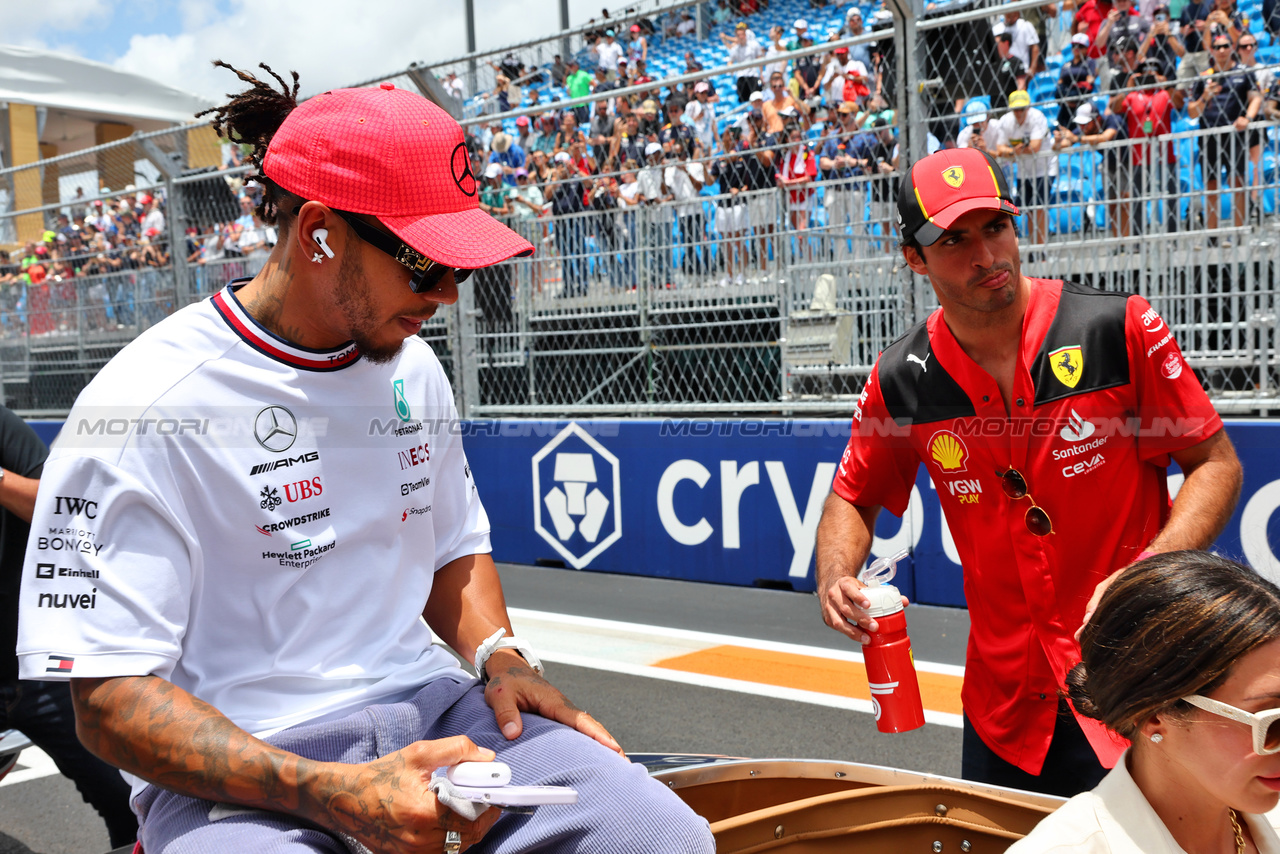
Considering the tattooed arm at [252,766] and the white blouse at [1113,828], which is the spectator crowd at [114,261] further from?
the white blouse at [1113,828]

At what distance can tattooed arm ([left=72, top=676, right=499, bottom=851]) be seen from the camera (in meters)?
1.54

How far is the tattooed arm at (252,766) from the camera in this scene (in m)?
1.54

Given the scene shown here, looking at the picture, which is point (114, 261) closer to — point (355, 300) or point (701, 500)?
point (701, 500)

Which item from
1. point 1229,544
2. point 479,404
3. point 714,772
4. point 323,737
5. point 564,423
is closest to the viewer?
point 323,737

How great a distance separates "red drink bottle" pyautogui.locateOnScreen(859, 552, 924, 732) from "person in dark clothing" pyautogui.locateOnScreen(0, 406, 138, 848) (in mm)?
2159

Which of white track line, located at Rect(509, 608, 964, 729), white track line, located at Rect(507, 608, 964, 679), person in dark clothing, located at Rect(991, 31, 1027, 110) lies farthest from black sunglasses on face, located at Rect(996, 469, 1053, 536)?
person in dark clothing, located at Rect(991, 31, 1027, 110)

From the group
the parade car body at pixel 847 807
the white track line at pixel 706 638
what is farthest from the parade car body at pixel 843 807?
the white track line at pixel 706 638

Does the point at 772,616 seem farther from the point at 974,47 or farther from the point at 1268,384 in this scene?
the point at 974,47

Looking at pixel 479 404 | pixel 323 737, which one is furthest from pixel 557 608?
pixel 323 737

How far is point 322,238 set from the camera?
1.84 meters

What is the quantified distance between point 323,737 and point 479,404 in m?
7.60

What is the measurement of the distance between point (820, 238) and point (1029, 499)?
521cm

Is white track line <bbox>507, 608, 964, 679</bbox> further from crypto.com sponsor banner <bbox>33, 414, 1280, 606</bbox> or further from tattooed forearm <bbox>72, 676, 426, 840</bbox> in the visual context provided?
tattooed forearm <bbox>72, 676, 426, 840</bbox>

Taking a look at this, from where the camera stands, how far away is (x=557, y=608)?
7.48 metres
